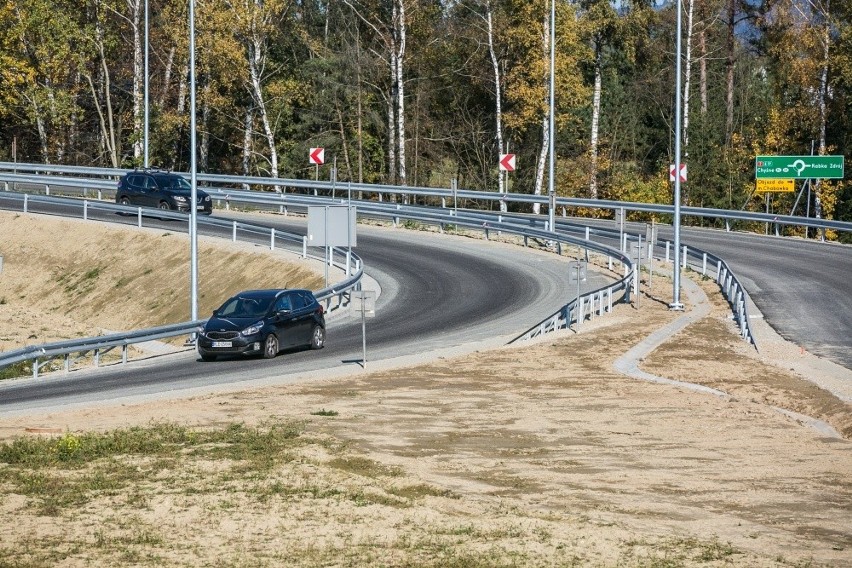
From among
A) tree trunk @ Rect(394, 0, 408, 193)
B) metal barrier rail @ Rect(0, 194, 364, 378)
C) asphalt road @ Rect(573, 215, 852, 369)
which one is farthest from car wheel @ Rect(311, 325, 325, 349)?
tree trunk @ Rect(394, 0, 408, 193)

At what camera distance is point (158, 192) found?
5769 cm

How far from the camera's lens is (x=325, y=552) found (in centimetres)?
1373

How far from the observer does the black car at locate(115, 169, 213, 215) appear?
56.9 meters

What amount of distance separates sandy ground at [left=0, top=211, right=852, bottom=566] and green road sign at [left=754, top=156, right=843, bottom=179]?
1308 inches

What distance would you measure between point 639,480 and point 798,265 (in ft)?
98.2

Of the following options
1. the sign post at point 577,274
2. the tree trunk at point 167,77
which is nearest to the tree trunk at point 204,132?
the tree trunk at point 167,77

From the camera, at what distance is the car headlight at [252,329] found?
30297 millimetres

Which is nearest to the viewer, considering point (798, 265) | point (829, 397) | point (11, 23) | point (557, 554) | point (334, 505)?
point (557, 554)

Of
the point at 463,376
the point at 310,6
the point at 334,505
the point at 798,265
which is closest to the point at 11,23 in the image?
the point at 310,6

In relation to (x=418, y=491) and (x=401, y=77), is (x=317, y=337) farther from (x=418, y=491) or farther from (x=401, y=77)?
(x=401, y=77)

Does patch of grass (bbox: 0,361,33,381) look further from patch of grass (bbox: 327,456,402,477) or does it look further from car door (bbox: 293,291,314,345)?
patch of grass (bbox: 327,456,402,477)

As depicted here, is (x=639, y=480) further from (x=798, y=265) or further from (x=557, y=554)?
(x=798, y=265)

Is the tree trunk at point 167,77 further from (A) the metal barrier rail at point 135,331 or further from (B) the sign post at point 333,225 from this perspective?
(B) the sign post at point 333,225

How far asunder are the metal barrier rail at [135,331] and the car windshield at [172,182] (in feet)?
6.66
